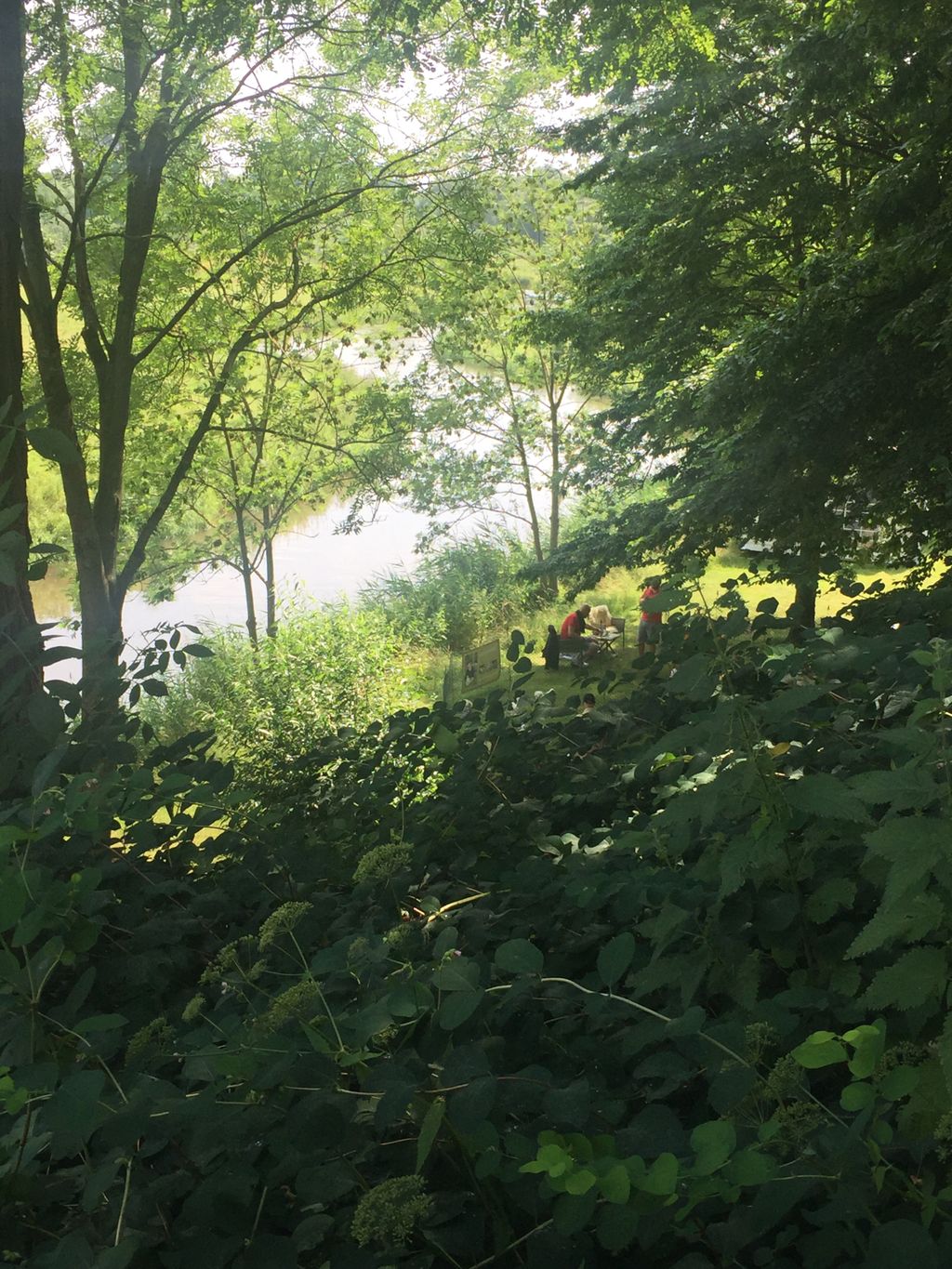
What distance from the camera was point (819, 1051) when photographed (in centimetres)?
71

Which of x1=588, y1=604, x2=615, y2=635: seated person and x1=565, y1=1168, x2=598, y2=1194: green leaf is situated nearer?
A: x1=565, y1=1168, x2=598, y2=1194: green leaf

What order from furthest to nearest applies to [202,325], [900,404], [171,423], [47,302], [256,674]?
[171,423] → [202,325] → [256,674] → [47,302] → [900,404]

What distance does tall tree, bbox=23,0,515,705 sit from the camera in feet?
A: 21.8

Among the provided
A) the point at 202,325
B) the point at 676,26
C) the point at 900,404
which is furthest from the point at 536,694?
the point at 202,325

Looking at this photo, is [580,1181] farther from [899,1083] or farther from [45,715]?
[45,715]

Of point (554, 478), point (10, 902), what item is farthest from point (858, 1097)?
point (554, 478)

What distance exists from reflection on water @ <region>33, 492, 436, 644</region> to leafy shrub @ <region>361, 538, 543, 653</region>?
2.14 ft

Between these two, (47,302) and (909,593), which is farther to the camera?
(47,302)

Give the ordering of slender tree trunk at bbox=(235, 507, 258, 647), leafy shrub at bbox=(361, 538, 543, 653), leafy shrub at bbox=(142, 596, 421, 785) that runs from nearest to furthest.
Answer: leafy shrub at bbox=(142, 596, 421, 785)
slender tree trunk at bbox=(235, 507, 258, 647)
leafy shrub at bbox=(361, 538, 543, 653)

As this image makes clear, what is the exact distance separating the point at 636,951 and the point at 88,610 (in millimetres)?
7590

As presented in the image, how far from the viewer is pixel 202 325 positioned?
11.5 meters

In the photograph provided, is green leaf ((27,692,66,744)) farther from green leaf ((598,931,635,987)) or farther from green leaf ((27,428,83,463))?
green leaf ((598,931,635,987))

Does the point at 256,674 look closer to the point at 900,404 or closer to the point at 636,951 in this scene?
the point at 900,404

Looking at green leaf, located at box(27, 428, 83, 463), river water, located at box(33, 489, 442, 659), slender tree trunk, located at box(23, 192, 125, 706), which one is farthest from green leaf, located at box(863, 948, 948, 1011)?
river water, located at box(33, 489, 442, 659)
